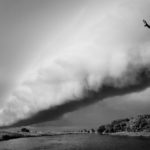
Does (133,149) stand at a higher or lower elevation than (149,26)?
lower

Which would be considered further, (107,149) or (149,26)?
(107,149)

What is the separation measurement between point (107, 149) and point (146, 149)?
2911 centimetres

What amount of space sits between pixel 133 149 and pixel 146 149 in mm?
9232

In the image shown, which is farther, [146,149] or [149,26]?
[146,149]

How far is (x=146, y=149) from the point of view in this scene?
187 m

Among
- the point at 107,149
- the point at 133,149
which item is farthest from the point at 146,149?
the point at 107,149

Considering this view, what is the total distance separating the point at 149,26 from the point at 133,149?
6730 inches

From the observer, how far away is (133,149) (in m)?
190

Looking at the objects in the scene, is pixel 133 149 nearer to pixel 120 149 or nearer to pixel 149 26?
pixel 120 149

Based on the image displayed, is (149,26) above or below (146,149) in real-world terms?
above

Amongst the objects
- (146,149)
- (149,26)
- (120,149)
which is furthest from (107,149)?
(149,26)

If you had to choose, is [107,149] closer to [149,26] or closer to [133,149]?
[133,149]

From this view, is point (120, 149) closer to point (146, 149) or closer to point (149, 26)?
point (146, 149)

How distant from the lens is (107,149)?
198625 mm
